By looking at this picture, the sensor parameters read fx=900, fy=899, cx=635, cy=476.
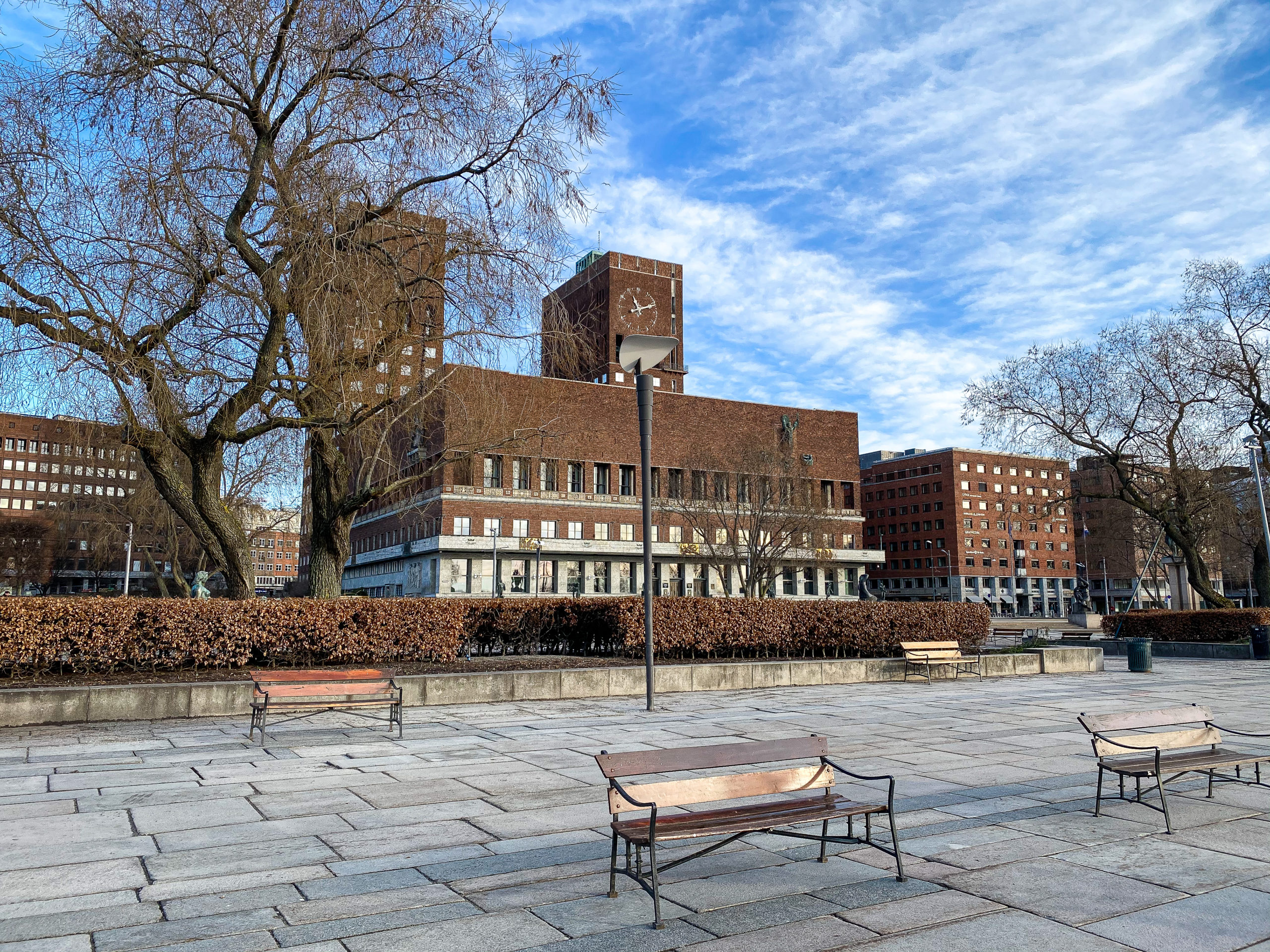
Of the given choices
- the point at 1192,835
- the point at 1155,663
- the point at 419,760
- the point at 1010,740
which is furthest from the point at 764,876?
the point at 1155,663

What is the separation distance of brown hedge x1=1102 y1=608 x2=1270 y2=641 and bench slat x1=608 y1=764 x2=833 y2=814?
25.2 m

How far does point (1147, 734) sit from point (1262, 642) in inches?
890

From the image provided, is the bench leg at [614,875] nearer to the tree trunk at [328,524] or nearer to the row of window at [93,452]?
the tree trunk at [328,524]

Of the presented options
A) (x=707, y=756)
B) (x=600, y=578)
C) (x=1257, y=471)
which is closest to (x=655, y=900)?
(x=707, y=756)

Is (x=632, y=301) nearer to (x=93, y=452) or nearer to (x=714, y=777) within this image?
(x=93, y=452)

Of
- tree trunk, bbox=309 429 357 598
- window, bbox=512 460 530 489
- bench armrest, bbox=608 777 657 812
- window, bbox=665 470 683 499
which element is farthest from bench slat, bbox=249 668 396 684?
window, bbox=512 460 530 489

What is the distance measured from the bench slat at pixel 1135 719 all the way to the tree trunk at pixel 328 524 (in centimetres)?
1238

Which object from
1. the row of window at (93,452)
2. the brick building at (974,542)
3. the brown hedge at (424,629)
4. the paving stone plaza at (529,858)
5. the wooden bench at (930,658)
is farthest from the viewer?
the brick building at (974,542)

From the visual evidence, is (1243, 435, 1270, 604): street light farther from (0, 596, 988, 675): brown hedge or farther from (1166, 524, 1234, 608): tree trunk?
(0, 596, 988, 675): brown hedge

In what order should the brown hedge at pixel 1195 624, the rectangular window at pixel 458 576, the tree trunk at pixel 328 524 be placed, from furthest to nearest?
the rectangular window at pixel 458 576
the brown hedge at pixel 1195 624
the tree trunk at pixel 328 524

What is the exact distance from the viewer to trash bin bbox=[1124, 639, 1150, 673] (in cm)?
2128

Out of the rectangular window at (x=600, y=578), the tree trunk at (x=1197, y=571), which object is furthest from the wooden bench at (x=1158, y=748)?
the rectangular window at (x=600, y=578)

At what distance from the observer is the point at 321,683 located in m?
10.7

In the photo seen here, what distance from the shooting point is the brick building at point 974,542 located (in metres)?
105
